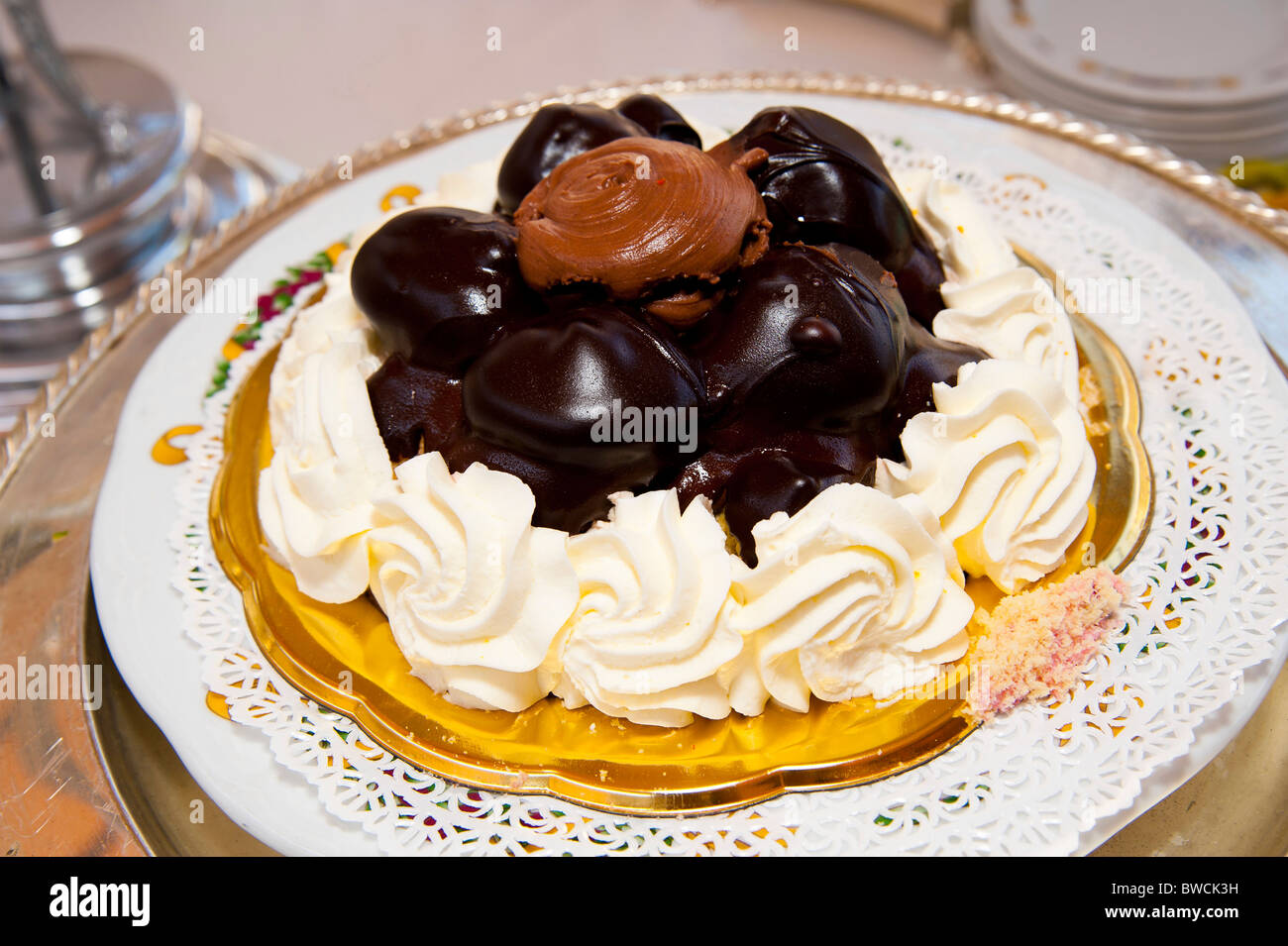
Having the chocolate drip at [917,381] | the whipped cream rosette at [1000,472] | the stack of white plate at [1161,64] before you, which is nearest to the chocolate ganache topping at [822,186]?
the chocolate drip at [917,381]

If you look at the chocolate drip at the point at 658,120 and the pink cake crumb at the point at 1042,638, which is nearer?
the pink cake crumb at the point at 1042,638

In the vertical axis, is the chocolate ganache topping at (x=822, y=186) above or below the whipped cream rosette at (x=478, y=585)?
above

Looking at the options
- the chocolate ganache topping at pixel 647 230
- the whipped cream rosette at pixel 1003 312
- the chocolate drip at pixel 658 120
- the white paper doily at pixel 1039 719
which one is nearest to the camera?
the white paper doily at pixel 1039 719

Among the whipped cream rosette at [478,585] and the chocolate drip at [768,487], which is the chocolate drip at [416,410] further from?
the chocolate drip at [768,487]

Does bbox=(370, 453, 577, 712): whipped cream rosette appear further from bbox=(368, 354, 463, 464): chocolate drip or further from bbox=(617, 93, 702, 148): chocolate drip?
bbox=(617, 93, 702, 148): chocolate drip

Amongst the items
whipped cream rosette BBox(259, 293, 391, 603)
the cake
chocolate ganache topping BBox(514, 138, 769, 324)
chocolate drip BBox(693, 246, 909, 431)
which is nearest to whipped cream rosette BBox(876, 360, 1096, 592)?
the cake

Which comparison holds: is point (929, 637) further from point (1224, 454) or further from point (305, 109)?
point (305, 109)

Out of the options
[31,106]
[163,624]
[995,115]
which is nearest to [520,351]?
[163,624]
